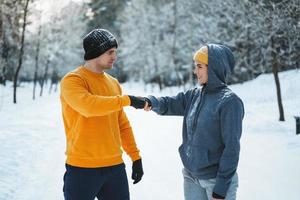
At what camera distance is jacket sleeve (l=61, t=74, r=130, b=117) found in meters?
3.12

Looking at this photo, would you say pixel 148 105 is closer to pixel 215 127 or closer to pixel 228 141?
pixel 215 127

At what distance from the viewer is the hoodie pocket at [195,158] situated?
326 centimetres

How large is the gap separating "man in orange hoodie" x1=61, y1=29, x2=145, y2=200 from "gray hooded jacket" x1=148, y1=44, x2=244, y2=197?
20.8 inches

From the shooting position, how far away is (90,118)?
10.7 ft

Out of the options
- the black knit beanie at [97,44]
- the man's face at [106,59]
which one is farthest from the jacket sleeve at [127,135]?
the black knit beanie at [97,44]

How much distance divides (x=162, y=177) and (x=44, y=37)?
37.7 m

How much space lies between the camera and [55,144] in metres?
11.1

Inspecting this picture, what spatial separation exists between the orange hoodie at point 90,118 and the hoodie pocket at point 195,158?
560 mm

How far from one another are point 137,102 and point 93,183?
752 millimetres

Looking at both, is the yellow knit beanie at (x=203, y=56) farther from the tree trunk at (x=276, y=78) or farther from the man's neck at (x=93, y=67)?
the tree trunk at (x=276, y=78)

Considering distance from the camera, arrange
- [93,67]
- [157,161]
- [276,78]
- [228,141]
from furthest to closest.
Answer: [276,78]
[157,161]
[93,67]
[228,141]

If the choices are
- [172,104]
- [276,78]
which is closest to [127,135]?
[172,104]

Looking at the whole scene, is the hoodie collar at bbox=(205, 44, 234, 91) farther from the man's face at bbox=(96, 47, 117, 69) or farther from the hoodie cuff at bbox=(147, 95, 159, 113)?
the man's face at bbox=(96, 47, 117, 69)

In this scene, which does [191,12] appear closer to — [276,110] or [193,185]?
[276,110]
